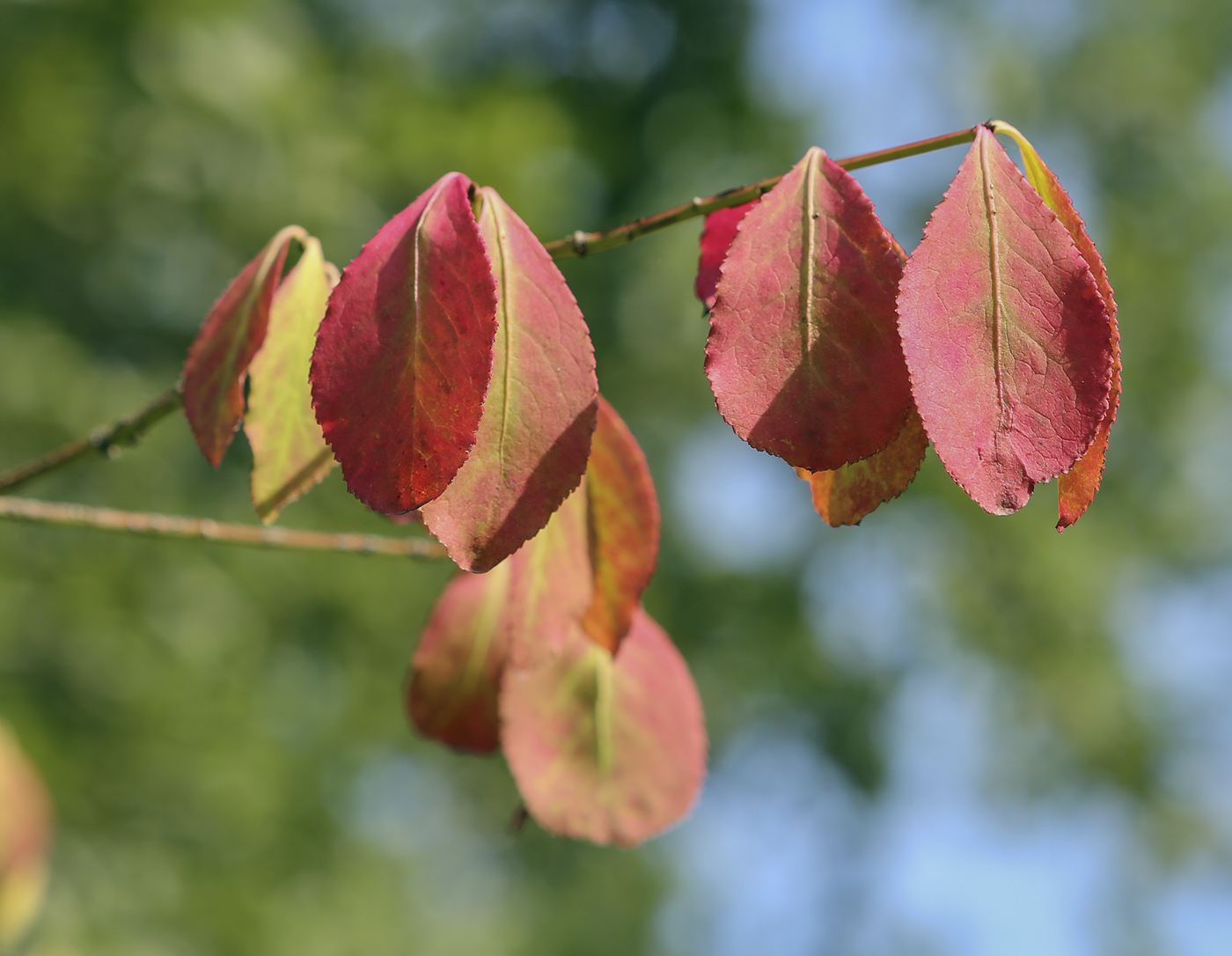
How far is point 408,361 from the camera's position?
1.47 feet

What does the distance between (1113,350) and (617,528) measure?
29 centimetres

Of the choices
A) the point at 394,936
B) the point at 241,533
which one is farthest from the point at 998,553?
the point at 241,533

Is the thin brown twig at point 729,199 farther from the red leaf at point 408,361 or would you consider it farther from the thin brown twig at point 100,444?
the thin brown twig at point 100,444

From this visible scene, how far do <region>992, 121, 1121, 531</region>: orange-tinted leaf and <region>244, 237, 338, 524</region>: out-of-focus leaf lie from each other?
1.21 feet

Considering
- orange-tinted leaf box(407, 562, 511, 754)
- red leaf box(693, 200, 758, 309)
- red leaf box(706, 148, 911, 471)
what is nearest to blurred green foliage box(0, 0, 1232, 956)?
orange-tinted leaf box(407, 562, 511, 754)

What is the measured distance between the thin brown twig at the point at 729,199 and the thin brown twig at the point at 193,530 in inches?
9.6

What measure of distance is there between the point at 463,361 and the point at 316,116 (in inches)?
203

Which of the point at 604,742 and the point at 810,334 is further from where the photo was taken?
the point at 604,742

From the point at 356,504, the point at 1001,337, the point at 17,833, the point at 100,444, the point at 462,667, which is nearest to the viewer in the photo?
the point at 1001,337

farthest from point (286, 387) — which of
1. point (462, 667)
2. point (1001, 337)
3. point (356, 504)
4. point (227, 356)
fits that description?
point (356, 504)

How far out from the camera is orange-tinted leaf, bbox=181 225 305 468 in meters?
0.57

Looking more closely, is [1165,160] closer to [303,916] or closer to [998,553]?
[998,553]

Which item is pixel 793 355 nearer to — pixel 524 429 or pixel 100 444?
pixel 524 429

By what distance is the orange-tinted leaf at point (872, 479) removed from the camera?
0.49 metres
